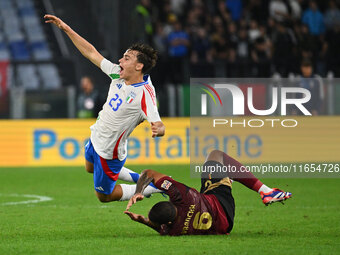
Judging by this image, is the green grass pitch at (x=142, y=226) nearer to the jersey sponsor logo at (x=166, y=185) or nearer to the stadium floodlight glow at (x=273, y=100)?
the jersey sponsor logo at (x=166, y=185)

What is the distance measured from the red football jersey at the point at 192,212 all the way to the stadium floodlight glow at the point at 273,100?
6.76 metres

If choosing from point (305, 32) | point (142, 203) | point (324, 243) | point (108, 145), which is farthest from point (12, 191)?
point (305, 32)

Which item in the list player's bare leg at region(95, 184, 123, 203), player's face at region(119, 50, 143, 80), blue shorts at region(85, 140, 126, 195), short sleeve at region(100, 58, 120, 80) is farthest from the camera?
player's bare leg at region(95, 184, 123, 203)

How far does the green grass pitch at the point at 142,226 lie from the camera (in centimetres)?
750

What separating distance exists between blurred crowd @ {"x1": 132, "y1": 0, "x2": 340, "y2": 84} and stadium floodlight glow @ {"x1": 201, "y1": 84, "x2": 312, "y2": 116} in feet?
5.71

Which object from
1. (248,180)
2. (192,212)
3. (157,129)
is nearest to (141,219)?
(192,212)

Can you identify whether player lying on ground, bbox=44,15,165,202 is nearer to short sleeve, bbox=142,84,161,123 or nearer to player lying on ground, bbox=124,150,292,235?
short sleeve, bbox=142,84,161,123

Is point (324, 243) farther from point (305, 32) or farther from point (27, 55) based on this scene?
point (27, 55)

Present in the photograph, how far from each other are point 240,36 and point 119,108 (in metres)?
12.7

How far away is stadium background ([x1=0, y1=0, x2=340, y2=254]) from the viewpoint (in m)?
8.59

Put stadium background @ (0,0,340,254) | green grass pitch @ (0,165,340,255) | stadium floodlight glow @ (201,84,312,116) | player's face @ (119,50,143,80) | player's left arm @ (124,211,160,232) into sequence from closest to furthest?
green grass pitch @ (0,165,340,255)
player's left arm @ (124,211,160,232)
stadium background @ (0,0,340,254)
player's face @ (119,50,143,80)
stadium floodlight glow @ (201,84,312,116)

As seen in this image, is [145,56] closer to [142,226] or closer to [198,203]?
[198,203]

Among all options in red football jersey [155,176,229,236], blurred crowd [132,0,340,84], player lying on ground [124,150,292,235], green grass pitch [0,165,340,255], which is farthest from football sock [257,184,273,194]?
blurred crowd [132,0,340,84]

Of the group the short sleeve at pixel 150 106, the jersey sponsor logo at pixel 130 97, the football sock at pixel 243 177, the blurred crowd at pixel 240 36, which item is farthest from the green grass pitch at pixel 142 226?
the blurred crowd at pixel 240 36
